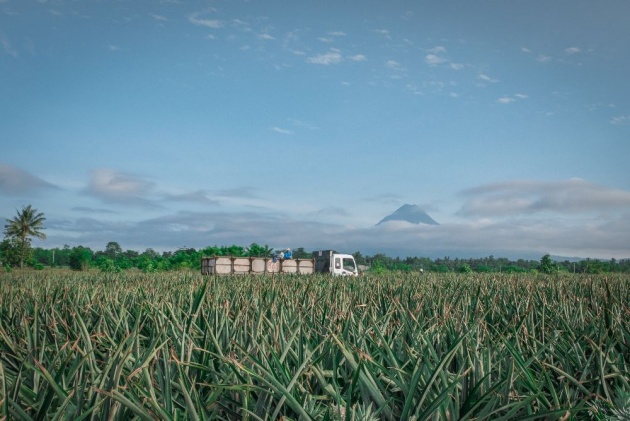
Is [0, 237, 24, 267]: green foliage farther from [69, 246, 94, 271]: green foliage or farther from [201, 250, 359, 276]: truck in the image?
[201, 250, 359, 276]: truck

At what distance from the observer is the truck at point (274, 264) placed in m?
22.6

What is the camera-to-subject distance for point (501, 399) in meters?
1.78

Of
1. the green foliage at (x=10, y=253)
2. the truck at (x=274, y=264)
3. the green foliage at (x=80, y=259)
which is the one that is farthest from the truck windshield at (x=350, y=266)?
the green foliage at (x=10, y=253)

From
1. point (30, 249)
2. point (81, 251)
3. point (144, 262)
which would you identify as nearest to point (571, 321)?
point (144, 262)

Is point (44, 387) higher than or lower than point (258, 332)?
lower

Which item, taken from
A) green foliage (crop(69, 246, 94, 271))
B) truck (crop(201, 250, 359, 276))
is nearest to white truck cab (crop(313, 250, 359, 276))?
truck (crop(201, 250, 359, 276))

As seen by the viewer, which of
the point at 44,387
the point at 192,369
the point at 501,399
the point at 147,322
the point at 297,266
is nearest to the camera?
the point at 501,399

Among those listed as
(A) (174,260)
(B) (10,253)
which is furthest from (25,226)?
(A) (174,260)

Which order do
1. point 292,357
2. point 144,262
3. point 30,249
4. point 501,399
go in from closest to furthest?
1. point 501,399
2. point 292,357
3. point 144,262
4. point 30,249

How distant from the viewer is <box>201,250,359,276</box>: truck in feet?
74.2

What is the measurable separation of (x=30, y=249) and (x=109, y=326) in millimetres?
70965

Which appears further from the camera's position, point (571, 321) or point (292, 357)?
point (571, 321)

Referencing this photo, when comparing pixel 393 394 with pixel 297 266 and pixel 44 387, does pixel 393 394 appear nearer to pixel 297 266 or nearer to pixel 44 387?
A: pixel 44 387

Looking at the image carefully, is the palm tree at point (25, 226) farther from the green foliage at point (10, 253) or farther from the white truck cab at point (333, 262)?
the white truck cab at point (333, 262)
